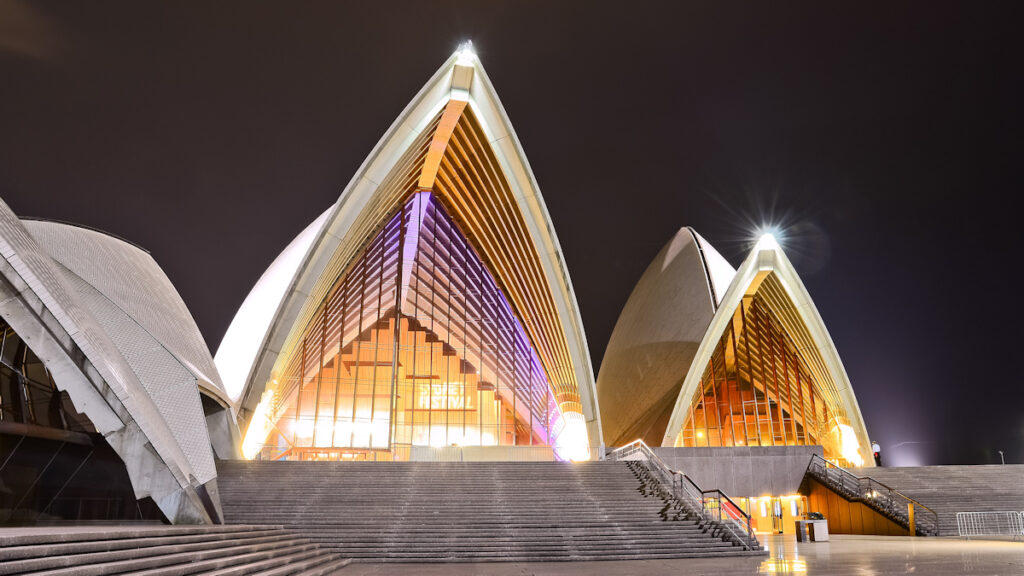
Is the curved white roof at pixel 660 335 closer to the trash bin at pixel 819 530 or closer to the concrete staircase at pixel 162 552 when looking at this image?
the trash bin at pixel 819 530

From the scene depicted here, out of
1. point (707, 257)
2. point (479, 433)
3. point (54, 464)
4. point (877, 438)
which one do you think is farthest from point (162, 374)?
point (877, 438)

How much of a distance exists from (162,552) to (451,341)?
823 inches

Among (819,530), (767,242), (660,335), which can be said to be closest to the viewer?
(819,530)

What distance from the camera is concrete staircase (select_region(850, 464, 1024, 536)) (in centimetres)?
1753

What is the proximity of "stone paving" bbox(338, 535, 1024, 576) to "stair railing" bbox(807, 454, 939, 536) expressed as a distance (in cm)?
571

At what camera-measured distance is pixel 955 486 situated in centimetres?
1934

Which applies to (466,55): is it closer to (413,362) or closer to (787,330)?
(413,362)

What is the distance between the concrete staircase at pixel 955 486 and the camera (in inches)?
690

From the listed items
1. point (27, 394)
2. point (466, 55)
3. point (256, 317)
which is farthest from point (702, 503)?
point (256, 317)

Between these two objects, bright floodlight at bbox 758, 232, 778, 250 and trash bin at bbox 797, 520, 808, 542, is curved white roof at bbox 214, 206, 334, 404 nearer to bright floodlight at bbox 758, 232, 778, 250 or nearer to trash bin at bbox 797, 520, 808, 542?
trash bin at bbox 797, 520, 808, 542

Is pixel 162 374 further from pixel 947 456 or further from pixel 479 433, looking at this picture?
pixel 947 456

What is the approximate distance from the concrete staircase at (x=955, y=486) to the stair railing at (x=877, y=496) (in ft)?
1.07

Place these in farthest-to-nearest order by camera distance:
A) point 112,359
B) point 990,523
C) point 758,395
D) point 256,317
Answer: point 758,395
point 256,317
point 990,523
point 112,359

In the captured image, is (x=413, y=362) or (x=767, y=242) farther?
(x=413, y=362)
